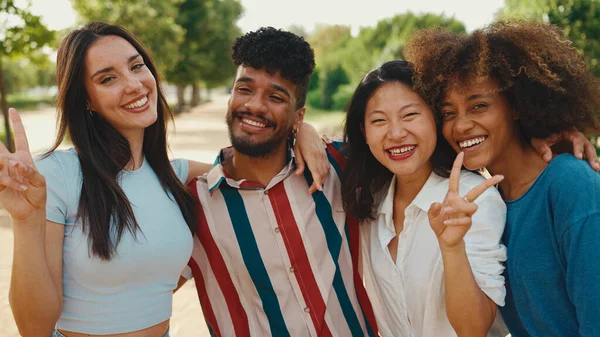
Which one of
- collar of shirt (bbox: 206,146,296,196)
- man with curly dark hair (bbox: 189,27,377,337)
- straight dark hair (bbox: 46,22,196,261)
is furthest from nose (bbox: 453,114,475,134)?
straight dark hair (bbox: 46,22,196,261)

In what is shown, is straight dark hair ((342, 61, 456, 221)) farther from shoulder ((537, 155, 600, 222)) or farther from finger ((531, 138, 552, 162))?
shoulder ((537, 155, 600, 222))

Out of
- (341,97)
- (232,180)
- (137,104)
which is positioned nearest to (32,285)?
(137,104)

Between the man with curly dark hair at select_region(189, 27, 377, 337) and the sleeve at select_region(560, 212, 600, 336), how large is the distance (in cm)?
126

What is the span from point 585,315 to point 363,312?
131 centimetres

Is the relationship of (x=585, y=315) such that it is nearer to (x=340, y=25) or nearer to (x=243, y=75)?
(x=243, y=75)

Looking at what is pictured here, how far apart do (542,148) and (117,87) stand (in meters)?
2.10

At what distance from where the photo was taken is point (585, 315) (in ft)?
6.51

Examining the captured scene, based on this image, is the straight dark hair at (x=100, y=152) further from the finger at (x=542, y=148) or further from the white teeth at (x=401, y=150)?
the finger at (x=542, y=148)

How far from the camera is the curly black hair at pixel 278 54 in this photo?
10.2ft

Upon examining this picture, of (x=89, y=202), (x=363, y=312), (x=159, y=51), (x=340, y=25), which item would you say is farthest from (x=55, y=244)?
(x=340, y=25)

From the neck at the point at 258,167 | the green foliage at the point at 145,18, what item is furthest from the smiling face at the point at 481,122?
the green foliage at the point at 145,18

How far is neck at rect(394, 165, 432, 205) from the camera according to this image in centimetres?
279

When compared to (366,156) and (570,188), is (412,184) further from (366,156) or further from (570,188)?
(570,188)

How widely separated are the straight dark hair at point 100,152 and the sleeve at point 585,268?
6.03 feet
